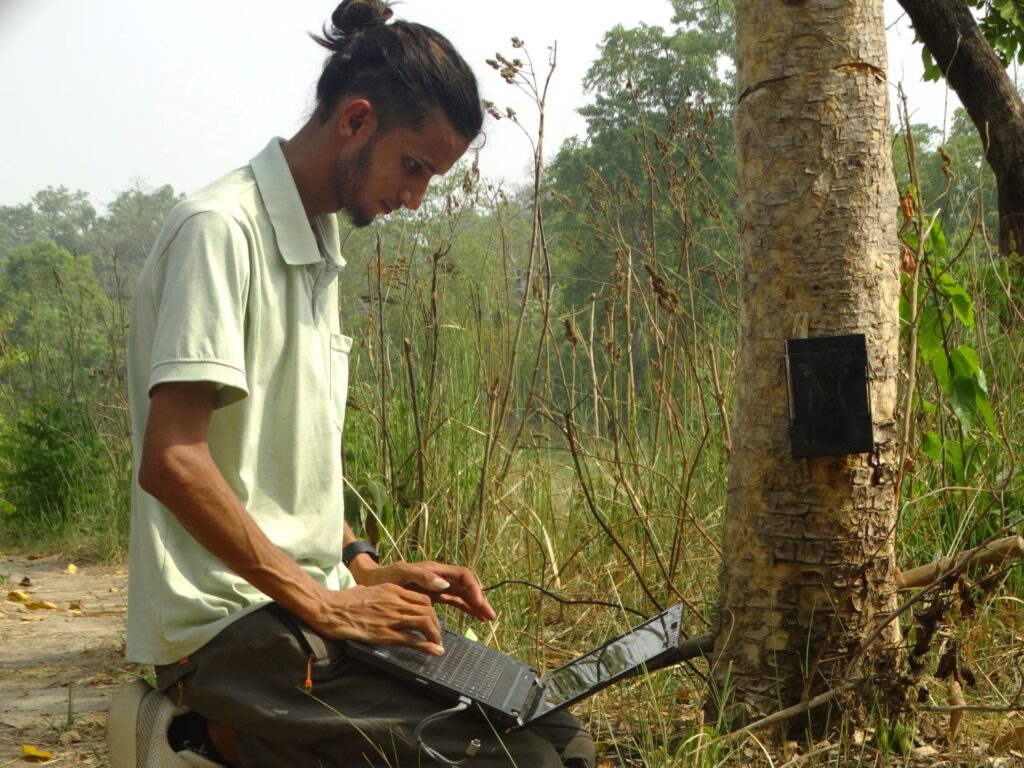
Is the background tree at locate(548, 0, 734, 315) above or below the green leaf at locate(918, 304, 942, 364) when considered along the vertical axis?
above

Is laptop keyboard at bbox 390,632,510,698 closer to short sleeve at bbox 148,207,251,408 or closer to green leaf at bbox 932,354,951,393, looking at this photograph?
short sleeve at bbox 148,207,251,408

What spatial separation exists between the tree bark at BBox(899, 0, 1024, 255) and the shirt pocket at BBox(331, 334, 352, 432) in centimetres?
605

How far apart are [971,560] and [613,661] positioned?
87 cm

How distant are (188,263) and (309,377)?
0.34 metres

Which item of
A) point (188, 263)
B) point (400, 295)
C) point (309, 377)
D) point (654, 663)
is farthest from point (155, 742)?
point (400, 295)

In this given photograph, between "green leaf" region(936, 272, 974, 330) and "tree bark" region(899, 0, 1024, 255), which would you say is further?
"tree bark" region(899, 0, 1024, 255)

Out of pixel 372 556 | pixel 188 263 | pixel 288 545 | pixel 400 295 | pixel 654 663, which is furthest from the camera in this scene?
pixel 400 295

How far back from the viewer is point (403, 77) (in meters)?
2.15

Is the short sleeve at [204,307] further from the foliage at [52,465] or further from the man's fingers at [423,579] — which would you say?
the foliage at [52,465]

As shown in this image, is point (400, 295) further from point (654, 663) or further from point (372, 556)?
point (654, 663)

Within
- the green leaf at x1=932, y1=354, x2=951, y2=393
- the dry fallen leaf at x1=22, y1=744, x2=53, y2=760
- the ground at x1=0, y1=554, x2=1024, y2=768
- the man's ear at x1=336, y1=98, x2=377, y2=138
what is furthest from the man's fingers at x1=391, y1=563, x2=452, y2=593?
the green leaf at x1=932, y1=354, x2=951, y2=393

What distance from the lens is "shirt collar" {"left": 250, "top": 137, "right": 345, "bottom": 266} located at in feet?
6.74

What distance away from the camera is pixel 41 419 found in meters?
7.22

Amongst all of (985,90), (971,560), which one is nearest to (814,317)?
(971,560)
